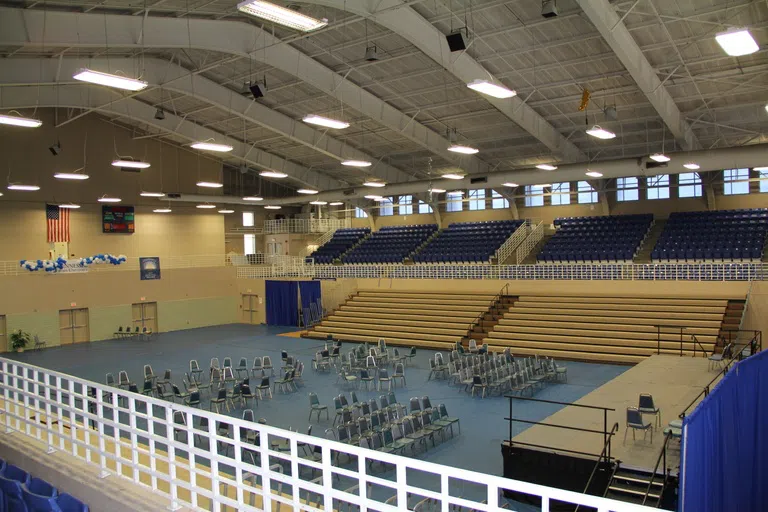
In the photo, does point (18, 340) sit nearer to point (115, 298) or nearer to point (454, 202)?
point (115, 298)

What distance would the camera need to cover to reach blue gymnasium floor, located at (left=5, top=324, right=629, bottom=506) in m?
12.4

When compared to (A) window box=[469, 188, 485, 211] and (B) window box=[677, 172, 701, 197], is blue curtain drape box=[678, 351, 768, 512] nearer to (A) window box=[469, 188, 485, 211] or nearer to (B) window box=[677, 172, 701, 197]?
(B) window box=[677, 172, 701, 197]

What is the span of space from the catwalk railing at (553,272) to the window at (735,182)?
24.4 ft

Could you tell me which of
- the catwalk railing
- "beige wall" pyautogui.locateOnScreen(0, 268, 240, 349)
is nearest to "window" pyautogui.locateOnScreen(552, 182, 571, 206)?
the catwalk railing

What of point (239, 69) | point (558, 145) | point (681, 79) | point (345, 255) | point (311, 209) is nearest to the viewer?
point (681, 79)

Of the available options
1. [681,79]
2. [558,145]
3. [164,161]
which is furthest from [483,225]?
[164,161]

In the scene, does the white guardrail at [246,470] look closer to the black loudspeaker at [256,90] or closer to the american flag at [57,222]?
the black loudspeaker at [256,90]

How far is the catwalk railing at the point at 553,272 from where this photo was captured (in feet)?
73.5

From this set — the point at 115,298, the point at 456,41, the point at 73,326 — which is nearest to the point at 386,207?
the point at 115,298

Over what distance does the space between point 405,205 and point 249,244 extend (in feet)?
36.6

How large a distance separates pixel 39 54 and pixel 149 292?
548 inches

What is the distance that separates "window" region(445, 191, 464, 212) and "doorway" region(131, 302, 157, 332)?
1792 centimetres

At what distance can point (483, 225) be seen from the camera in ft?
113

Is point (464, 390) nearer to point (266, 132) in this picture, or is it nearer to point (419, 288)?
point (419, 288)
